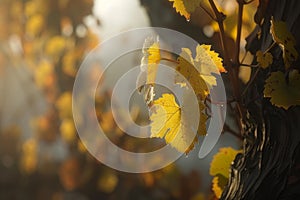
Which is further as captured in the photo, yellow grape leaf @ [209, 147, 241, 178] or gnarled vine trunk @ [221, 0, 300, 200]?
yellow grape leaf @ [209, 147, 241, 178]

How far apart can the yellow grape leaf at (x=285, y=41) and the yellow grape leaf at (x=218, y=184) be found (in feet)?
0.89

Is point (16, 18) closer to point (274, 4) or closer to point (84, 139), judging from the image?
point (84, 139)

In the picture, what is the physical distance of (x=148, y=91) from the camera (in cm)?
67

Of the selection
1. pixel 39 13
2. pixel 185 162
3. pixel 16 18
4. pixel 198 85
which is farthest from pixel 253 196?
pixel 185 162

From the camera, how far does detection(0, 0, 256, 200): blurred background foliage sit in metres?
3.66

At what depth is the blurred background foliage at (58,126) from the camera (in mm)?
3664

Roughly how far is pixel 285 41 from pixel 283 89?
6 centimetres

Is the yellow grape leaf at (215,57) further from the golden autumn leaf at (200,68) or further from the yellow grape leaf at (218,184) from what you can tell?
the yellow grape leaf at (218,184)

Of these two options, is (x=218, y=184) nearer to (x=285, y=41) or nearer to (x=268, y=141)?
(x=268, y=141)

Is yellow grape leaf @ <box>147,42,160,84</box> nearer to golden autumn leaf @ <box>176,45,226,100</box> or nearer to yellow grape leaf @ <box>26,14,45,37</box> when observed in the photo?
golden autumn leaf @ <box>176,45,226,100</box>

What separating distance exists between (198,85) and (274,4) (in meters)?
0.18

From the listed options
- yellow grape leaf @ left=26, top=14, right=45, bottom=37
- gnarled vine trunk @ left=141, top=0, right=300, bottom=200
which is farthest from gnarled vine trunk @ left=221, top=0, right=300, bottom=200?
yellow grape leaf @ left=26, top=14, right=45, bottom=37

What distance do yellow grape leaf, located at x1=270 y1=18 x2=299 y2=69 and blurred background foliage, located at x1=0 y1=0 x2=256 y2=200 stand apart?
2.24 metres

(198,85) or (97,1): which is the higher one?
(97,1)
